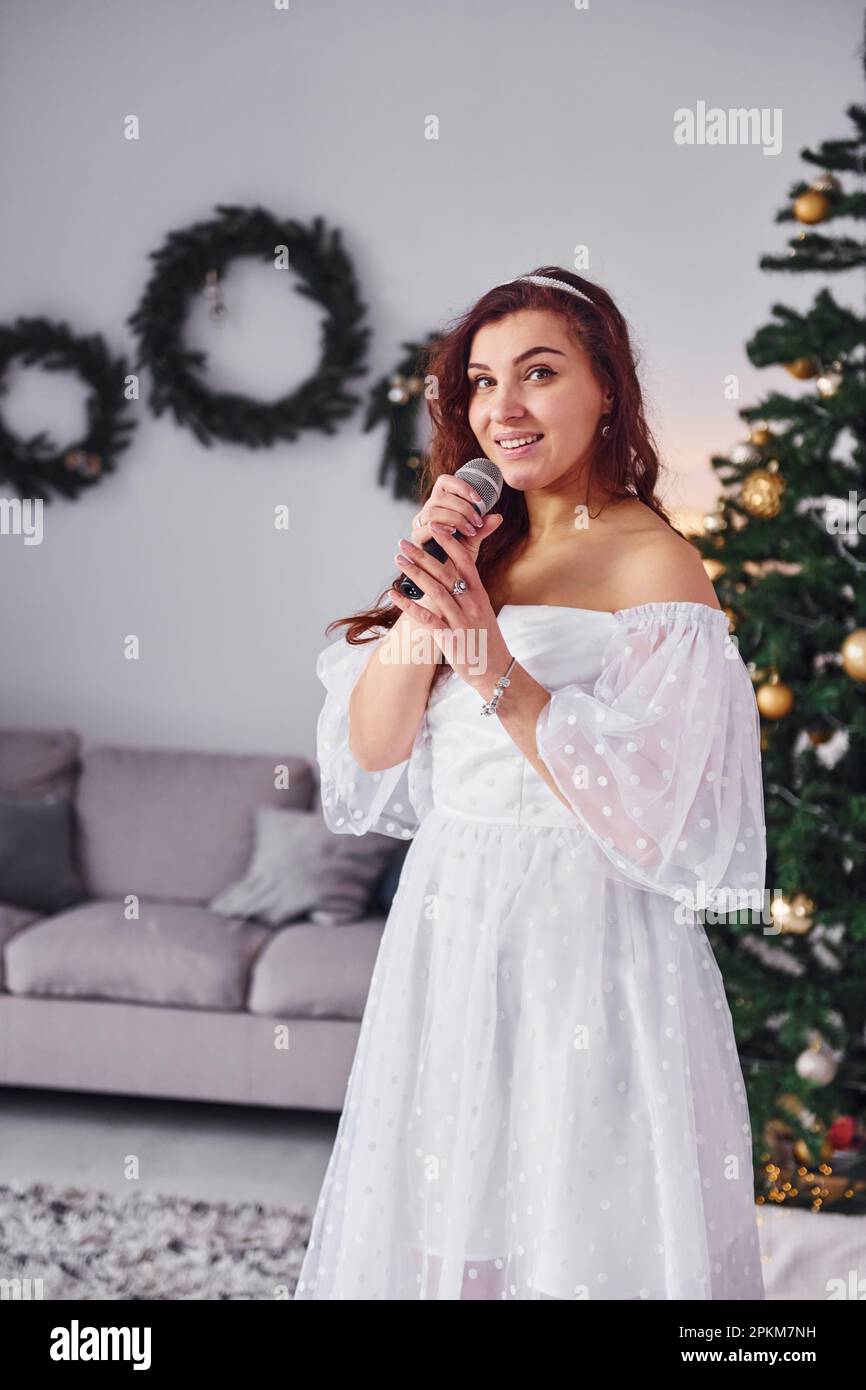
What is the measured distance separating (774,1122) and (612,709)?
174cm

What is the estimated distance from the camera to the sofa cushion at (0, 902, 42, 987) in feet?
10.1

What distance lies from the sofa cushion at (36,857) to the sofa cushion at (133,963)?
23cm

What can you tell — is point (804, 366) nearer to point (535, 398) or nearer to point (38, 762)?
point (535, 398)

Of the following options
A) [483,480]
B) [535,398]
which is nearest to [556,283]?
[535,398]

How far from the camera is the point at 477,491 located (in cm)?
122

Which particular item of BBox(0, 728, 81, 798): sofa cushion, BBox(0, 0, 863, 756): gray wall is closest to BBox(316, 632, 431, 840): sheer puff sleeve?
BBox(0, 0, 863, 756): gray wall

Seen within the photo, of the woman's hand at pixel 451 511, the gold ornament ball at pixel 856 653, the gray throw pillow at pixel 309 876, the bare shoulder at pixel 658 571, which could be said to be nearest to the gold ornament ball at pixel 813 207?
the gold ornament ball at pixel 856 653

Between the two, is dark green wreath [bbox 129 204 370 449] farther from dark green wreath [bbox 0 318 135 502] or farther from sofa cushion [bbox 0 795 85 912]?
sofa cushion [bbox 0 795 85 912]

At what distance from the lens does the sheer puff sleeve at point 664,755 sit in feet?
3.74

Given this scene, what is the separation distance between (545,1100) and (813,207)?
1859mm

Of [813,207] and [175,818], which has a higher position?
[813,207]

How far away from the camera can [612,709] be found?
1.16 m

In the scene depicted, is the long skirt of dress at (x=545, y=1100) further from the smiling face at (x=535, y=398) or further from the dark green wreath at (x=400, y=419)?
the dark green wreath at (x=400, y=419)
